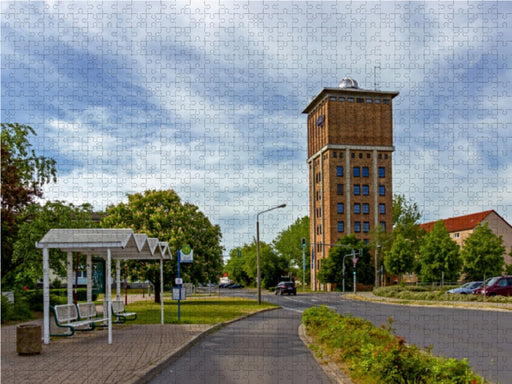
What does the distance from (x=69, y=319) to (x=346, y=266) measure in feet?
206

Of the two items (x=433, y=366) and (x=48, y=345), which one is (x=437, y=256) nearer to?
(x=48, y=345)

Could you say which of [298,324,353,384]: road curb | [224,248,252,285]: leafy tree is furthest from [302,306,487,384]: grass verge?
[224,248,252,285]: leafy tree

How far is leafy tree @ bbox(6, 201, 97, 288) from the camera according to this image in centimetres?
2827

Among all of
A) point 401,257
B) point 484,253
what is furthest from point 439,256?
point 484,253

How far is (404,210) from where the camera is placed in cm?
9488

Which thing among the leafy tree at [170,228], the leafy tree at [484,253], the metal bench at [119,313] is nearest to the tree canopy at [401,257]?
the leafy tree at [484,253]

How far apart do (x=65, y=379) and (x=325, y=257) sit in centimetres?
7126

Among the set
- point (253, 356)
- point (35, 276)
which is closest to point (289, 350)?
point (253, 356)

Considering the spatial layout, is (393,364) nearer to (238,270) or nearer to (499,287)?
(499,287)

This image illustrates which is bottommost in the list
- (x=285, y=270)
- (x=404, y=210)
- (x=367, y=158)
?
(x=285, y=270)

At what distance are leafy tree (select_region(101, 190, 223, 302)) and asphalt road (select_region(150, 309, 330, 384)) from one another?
73.5 ft

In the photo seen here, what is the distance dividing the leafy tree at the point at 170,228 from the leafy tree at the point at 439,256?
21960 millimetres

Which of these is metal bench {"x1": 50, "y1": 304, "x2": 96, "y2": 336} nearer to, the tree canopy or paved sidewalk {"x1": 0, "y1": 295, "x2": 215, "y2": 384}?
paved sidewalk {"x1": 0, "y1": 295, "x2": 215, "y2": 384}

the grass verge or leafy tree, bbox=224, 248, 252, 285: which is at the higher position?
the grass verge
